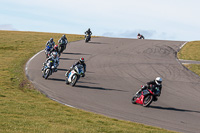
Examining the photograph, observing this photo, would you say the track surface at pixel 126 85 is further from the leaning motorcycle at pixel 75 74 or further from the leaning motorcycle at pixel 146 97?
the leaning motorcycle at pixel 75 74

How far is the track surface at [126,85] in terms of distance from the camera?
14678mm

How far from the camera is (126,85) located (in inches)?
856

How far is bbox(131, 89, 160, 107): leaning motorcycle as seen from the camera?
16.1 meters

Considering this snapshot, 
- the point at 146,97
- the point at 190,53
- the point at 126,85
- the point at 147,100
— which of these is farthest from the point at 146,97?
the point at 190,53

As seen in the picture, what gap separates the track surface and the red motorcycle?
0.34 meters

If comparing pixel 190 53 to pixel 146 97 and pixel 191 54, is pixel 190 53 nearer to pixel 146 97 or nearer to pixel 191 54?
pixel 191 54

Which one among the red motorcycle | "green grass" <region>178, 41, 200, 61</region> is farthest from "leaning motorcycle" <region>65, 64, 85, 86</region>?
"green grass" <region>178, 41, 200, 61</region>

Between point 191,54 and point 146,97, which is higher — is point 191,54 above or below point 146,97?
above

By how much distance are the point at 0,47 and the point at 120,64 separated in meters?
17.1

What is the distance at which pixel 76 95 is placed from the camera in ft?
57.7

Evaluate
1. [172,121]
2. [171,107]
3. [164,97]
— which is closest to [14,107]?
[172,121]

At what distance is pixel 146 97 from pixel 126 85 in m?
5.31

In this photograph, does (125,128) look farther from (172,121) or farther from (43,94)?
(43,94)

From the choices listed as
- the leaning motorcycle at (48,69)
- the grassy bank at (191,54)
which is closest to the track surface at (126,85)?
the leaning motorcycle at (48,69)
